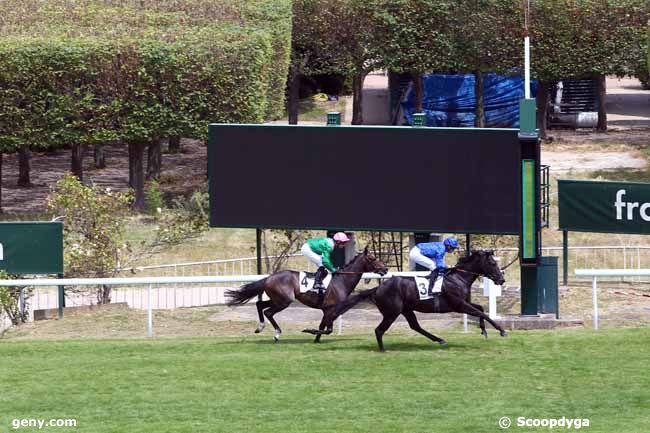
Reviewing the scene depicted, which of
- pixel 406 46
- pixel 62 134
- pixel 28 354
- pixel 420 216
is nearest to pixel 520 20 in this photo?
pixel 406 46

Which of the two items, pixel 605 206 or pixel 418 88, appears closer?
pixel 605 206

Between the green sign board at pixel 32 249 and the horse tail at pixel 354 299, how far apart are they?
201 inches

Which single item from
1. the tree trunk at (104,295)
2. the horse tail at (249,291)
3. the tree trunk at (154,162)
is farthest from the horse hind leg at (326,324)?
the tree trunk at (154,162)

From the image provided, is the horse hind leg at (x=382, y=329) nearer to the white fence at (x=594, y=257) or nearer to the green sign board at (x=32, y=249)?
the green sign board at (x=32, y=249)

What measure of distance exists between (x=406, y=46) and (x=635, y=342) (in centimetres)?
2036

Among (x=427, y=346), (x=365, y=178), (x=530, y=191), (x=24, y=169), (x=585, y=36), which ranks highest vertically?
(x=585, y=36)

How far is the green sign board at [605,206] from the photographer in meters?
20.0

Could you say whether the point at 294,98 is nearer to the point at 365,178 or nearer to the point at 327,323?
the point at 365,178

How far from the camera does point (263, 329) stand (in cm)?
1775

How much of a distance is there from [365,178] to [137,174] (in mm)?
11442

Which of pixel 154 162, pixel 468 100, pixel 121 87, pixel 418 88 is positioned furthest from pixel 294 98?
pixel 121 87

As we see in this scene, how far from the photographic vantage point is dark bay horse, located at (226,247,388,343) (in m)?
16.2

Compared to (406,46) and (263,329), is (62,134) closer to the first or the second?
(406,46)

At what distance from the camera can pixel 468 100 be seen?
37.6 meters
